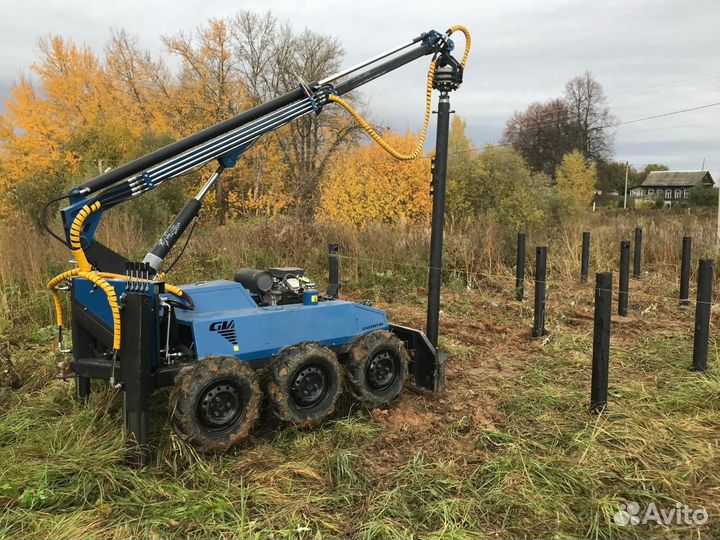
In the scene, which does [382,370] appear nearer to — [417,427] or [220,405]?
[417,427]

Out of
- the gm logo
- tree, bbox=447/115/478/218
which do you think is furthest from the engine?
tree, bbox=447/115/478/218

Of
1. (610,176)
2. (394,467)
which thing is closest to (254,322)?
(394,467)

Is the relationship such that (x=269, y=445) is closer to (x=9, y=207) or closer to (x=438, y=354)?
(x=438, y=354)

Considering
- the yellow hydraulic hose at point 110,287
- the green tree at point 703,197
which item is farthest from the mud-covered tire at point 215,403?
the green tree at point 703,197

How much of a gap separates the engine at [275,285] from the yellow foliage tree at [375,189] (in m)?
13.8

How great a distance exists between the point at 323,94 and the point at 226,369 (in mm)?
2299

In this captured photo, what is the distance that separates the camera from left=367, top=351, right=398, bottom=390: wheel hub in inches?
170

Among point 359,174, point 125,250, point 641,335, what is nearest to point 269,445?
point 641,335

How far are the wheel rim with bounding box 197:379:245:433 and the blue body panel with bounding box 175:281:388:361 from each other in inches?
9.5

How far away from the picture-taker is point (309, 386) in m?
3.93

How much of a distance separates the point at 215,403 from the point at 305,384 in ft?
2.18

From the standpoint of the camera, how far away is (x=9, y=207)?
59.5 ft

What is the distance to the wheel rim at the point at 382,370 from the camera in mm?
4316

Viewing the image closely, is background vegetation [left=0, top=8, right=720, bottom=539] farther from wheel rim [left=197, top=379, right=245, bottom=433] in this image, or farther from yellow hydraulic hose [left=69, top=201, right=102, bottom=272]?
yellow hydraulic hose [left=69, top=201, right=102, bottom=272]
